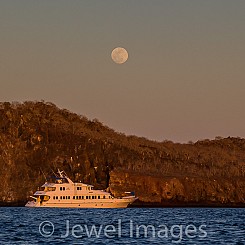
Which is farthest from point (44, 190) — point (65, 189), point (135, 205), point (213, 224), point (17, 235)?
point (17, 235)

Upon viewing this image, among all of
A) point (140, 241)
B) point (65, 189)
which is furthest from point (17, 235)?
point (65, 189)

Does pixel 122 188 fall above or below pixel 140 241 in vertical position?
above

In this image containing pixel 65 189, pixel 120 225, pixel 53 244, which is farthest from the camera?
pixel 65 189

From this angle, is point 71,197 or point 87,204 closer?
point 87,204

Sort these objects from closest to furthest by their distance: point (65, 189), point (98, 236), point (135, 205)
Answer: point (98, 236) → point (65, 189) → point (135, 205)

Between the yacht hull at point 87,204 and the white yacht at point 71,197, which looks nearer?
the yacht hull at point 87,204

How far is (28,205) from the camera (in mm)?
180375

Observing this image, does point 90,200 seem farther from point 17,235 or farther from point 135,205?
point 17,235

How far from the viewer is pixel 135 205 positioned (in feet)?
630

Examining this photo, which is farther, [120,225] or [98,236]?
[120,225]

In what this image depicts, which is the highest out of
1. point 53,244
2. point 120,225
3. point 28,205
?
point 28,205

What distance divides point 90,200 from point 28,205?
13.4 m

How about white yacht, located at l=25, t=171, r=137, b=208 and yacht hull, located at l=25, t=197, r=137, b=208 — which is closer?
yacht hull, located at l=25, t=197, r=137, b=208

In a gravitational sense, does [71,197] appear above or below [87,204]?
above
